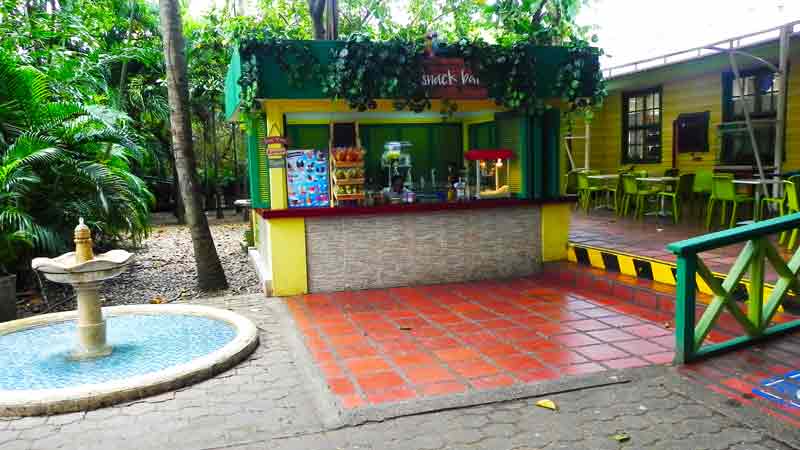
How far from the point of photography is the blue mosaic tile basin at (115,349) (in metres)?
4.33

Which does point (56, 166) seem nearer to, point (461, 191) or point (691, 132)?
point (461, 191)

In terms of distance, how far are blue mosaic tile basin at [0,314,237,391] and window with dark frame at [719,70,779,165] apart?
27.7 ft

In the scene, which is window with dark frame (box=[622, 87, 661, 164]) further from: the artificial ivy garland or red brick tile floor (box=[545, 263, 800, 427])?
red brick tile floor (box=[545, 263, 800, 427])

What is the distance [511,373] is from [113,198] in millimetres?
5578

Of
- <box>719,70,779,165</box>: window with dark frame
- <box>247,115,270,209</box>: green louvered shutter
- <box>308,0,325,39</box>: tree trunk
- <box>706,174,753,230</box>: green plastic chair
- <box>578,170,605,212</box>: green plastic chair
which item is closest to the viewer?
<box>247,115,270,209</box>: green louvered shutter

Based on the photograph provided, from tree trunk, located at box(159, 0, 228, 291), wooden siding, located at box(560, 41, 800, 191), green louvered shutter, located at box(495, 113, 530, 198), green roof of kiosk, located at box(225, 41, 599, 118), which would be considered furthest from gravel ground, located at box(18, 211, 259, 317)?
wooden siding, located at box(560, 41, 800, 191)

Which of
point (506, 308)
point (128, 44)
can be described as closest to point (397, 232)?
point (506, 308)

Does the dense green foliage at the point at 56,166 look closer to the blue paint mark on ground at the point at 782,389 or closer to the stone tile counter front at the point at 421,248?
the stone tile counter front at the point at 421,248

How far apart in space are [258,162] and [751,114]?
807cm

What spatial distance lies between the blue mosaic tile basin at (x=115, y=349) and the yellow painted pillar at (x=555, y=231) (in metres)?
3.89

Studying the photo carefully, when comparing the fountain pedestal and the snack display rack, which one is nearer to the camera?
the fountain pedestal

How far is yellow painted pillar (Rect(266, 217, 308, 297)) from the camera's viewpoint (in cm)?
648

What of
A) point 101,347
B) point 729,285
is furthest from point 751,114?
point 101,347

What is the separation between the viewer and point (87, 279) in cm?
461
